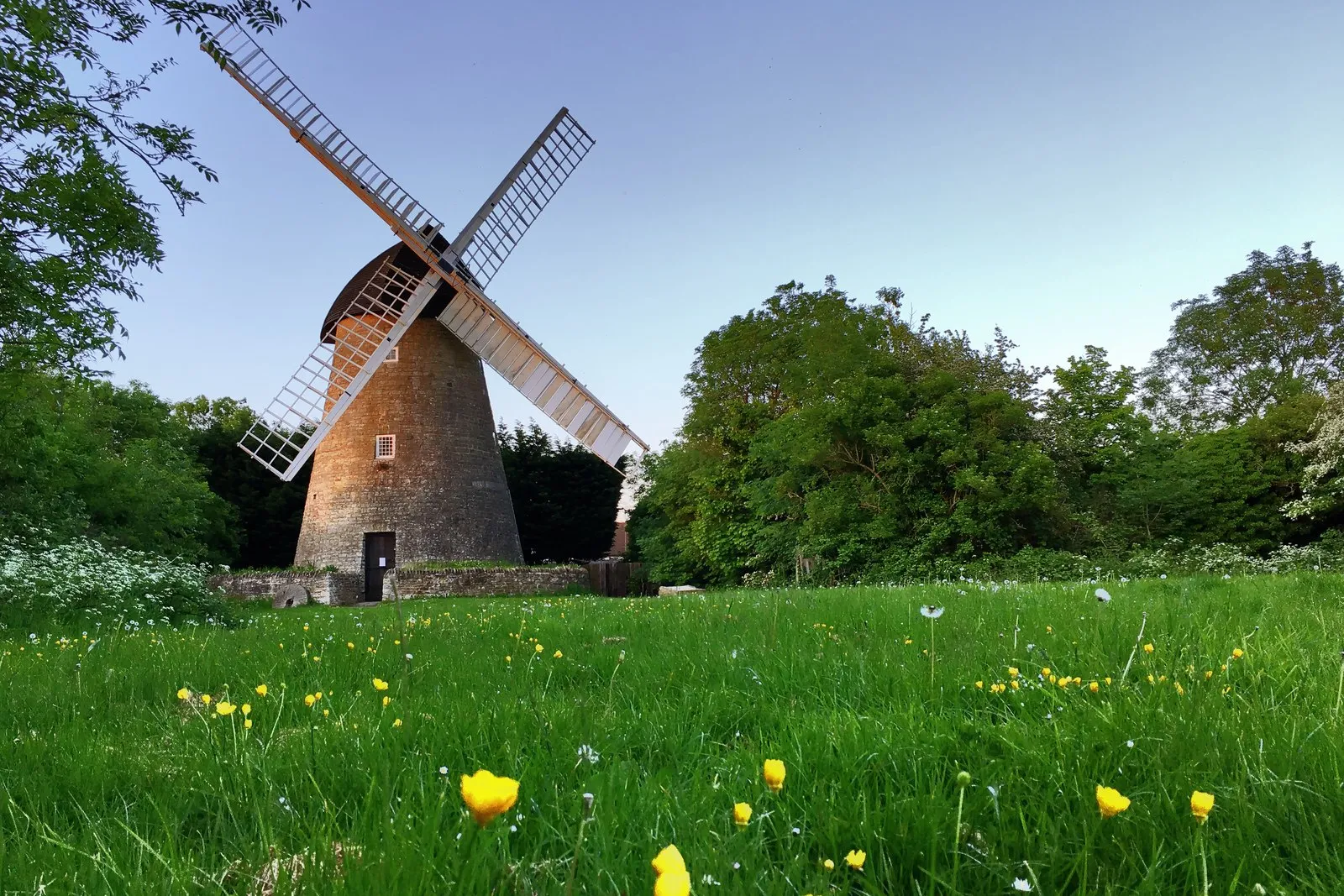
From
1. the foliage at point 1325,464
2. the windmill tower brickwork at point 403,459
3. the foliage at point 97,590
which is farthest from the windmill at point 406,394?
the foliage at point 1325,464

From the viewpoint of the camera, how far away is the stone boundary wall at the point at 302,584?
1984 cm

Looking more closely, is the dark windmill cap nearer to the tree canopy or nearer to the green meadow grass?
the tree canopy

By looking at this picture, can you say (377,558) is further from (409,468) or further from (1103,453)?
(1103,453)

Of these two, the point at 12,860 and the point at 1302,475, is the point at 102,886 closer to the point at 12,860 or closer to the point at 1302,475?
the point at 12,860

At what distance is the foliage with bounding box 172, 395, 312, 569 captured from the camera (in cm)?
3122

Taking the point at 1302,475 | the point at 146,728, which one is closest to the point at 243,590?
the point at 146,728

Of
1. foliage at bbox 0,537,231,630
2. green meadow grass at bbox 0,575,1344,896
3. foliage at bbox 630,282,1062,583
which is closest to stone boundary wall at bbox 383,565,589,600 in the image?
foliage at bbox 630,282,1062,583

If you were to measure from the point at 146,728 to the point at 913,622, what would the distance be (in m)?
3.49

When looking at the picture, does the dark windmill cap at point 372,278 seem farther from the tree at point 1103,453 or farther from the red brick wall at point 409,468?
the tree at point 1103,453

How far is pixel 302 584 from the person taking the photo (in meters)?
→ 20.2

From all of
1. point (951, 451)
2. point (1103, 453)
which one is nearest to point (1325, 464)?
point (1103, 453)

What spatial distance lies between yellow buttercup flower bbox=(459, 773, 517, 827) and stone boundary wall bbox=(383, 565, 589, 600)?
18687mm

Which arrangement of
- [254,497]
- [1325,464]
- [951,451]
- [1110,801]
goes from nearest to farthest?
1. [1110,801]
2. [951,451]
3. [1325,464]
4. [254,497]

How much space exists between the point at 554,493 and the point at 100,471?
17551 millimetres
